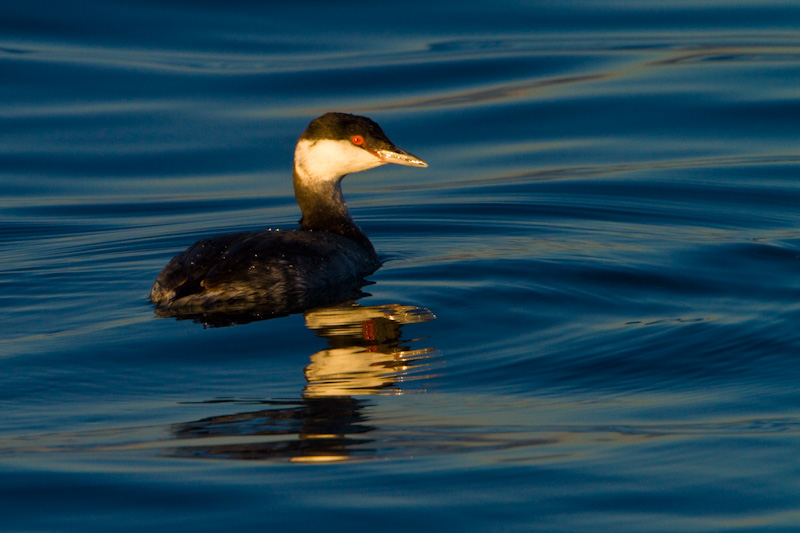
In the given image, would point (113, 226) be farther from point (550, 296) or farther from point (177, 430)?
point (177, 430)

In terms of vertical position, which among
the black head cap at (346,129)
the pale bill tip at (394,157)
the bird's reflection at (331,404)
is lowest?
the bird's reflection at (331,404)

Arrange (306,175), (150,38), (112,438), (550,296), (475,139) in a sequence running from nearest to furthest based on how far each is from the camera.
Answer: (112,438) < (550,296) < (306,175) < (475,139) < (150,38)

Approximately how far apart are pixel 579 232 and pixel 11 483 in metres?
5.93

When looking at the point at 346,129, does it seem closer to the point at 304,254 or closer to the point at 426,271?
the point at 426,271

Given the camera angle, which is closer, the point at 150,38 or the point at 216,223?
the point at 216,223

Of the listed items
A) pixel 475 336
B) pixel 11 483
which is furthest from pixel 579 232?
pixel 11 483

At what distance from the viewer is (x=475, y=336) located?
22.6ft

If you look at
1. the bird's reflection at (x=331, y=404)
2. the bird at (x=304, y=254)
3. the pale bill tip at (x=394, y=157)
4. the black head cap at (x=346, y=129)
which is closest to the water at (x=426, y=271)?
the bird's reflection at (x=331, y=404)

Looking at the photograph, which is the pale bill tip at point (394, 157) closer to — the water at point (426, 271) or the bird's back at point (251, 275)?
the water at point (426, 271)

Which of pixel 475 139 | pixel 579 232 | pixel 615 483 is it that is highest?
pixel 475 139

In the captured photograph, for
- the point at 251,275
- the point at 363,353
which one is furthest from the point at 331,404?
the point at 251,275

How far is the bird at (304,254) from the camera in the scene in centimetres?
757

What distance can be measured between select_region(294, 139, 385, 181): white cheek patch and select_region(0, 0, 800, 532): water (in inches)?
33.4

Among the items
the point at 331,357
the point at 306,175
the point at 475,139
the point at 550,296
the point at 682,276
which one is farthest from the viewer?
the point at 475,139
